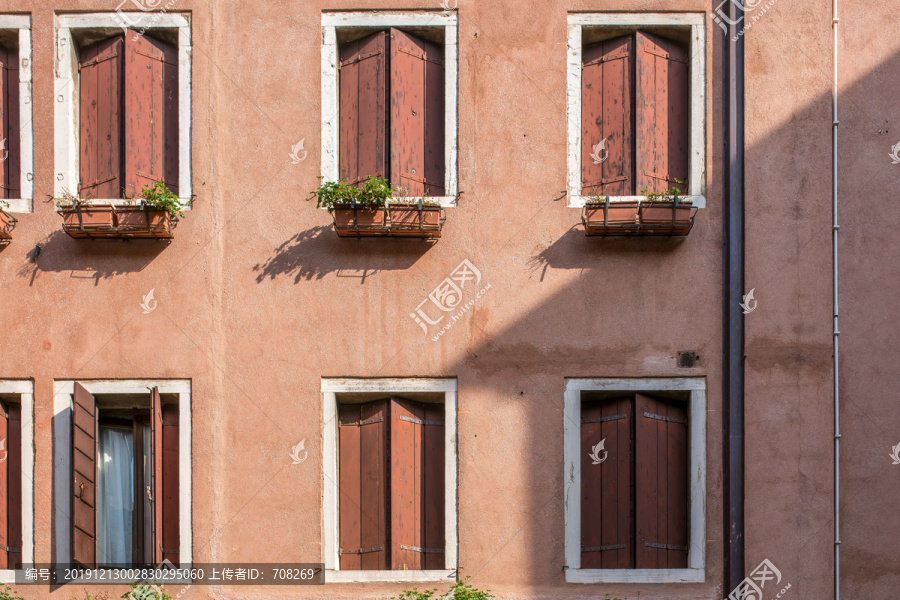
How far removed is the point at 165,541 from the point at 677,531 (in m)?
4.77

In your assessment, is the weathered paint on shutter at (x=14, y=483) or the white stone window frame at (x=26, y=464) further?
the weathered paint on shutter at (x=14, y=483)

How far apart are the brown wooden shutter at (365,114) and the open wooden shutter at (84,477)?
3162mm

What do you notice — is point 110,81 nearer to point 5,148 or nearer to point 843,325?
point 5,148

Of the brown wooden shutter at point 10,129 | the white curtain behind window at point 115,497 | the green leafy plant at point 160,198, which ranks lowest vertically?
the white curtain behind window at point 115,497

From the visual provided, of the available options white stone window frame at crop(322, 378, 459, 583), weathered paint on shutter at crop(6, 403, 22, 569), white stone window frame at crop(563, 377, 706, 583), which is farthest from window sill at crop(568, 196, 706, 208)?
weathered paint on shutter at crop(6, 403, 22, 569)

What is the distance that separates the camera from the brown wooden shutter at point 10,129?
7.91 m

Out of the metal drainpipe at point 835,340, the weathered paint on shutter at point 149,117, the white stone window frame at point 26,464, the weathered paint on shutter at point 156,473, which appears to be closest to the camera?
the weathered paint on shutter at point 156,473

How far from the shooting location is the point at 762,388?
7.57 metres

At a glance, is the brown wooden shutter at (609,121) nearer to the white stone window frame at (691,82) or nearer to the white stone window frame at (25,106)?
the white stone window frame at (691,82)

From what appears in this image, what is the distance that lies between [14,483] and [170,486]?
148 cm

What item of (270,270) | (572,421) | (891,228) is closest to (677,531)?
(572,421)

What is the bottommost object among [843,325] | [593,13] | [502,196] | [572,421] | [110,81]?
[572,421]

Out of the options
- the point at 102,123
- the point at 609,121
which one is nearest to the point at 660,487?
the point at 609,121

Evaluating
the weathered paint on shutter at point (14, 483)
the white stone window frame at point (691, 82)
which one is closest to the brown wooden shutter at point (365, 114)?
the white stone window frame at point (691, 82)
